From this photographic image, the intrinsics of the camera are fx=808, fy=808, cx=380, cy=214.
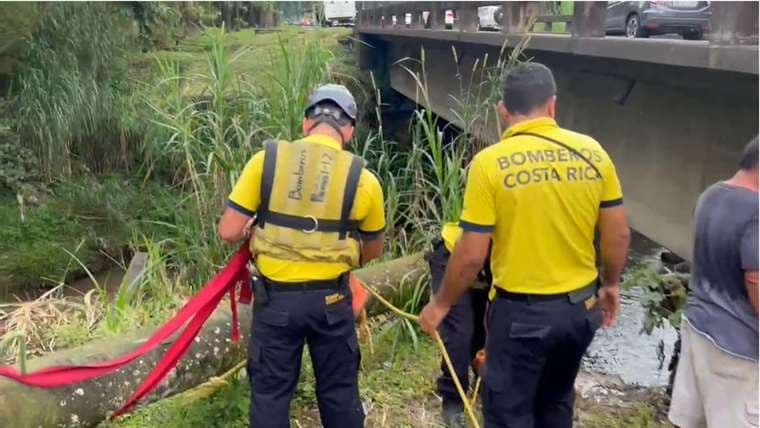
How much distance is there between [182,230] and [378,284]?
163 cm

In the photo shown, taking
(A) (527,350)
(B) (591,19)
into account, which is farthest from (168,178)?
(A) (527,350)

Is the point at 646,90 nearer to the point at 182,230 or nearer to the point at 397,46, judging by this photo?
the point at 182,230

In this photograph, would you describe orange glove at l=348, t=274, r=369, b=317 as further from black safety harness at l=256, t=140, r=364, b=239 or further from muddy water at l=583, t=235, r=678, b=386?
muddy water at l=583, t=235, r=678, b=386

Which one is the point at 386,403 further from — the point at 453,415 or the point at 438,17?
the point at 438,17

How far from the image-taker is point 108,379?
3.31m

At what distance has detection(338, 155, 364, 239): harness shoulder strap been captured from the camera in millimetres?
3012

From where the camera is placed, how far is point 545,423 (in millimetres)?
3193

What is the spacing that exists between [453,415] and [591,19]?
334 cm

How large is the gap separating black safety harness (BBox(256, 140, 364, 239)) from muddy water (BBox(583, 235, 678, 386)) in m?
3.12

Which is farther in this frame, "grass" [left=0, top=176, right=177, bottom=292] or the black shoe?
"grass" [left=0, top=176, right=177, bottom=292]

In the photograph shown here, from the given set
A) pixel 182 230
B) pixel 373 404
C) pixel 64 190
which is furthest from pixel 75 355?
pixel 64 190

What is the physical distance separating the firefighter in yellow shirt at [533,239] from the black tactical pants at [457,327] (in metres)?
0.71

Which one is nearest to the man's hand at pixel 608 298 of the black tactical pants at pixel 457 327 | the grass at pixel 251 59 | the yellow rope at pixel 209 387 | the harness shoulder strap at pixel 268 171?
the black tactical pants at pixel 457 327

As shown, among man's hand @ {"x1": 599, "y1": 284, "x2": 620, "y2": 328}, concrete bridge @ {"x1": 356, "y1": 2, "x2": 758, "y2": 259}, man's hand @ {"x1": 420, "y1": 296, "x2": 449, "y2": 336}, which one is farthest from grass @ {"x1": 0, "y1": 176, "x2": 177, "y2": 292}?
man's hand @ {"x1": 599, "y1": 284, "x2": 620, "y2": 328}
